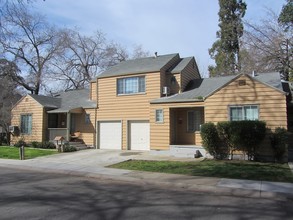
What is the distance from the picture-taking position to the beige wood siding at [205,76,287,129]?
14234 millimetres

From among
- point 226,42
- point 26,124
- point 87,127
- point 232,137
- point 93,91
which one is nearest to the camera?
point 232,137

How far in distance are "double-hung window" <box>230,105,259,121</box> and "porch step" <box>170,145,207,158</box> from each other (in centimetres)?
239

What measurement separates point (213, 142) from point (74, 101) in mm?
13998

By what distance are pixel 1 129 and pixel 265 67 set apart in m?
23.8

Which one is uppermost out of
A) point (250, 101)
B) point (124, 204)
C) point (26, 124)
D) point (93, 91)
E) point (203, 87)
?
point (93, 91)

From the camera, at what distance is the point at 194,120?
732 inches

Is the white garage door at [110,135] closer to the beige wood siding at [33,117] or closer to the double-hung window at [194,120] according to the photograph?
the beige wood siding at [33,117]

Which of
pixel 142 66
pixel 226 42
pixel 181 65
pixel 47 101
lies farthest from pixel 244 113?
pixel 226 42

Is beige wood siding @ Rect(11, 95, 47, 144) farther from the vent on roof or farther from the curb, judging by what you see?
the vent on roof

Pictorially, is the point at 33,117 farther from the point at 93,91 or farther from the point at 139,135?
the point at 139,135

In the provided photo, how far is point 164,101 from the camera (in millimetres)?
18125

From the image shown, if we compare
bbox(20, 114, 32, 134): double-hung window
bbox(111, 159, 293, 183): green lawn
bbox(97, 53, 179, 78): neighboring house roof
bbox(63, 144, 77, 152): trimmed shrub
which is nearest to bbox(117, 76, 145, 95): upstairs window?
bbox(97, 53, 179, 78): neighboring house roof

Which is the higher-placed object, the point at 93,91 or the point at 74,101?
the point at 93,91

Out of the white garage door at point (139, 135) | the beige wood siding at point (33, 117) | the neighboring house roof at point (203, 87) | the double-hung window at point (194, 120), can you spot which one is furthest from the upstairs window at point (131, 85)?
the beige wood siding at point (33, 117)
